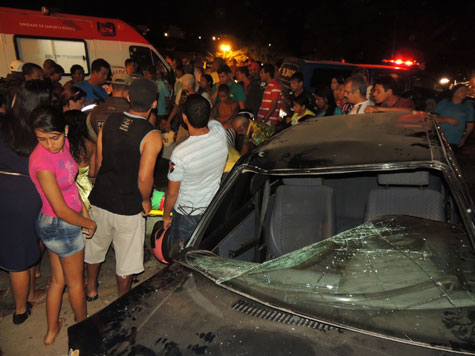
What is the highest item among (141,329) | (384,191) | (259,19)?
(259,19)

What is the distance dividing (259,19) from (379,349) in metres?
36.9

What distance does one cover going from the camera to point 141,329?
162cm

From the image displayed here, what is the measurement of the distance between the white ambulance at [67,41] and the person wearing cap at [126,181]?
7569 millimetres

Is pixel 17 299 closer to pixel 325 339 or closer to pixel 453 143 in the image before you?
pixel 325 339

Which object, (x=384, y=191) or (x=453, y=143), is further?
(x=453, y=143)

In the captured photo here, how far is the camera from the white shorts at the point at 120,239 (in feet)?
9.36

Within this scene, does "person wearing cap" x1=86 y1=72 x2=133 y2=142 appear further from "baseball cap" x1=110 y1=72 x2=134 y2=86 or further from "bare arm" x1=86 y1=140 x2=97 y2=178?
"bare arm" x1=86 y1=140 x2=97 y2=178

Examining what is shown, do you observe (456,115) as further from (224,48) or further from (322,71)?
(224,48)

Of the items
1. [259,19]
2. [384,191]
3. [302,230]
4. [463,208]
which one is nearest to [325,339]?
[463,208]

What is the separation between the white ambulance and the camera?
8.45 metres

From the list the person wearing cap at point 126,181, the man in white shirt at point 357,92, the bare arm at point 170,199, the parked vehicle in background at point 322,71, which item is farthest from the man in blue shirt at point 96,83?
the parked vehicle in background at point 322,71

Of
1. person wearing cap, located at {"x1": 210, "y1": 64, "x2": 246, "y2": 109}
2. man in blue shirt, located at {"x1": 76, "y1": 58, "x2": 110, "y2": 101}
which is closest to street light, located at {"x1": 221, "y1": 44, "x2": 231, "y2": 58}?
person wearing cap, located at {"x1": 210, "y1": 64, "x2": 246, "y2": 109}

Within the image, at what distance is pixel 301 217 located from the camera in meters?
2.62

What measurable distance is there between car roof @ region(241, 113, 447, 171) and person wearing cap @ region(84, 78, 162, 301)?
83 centimetres
